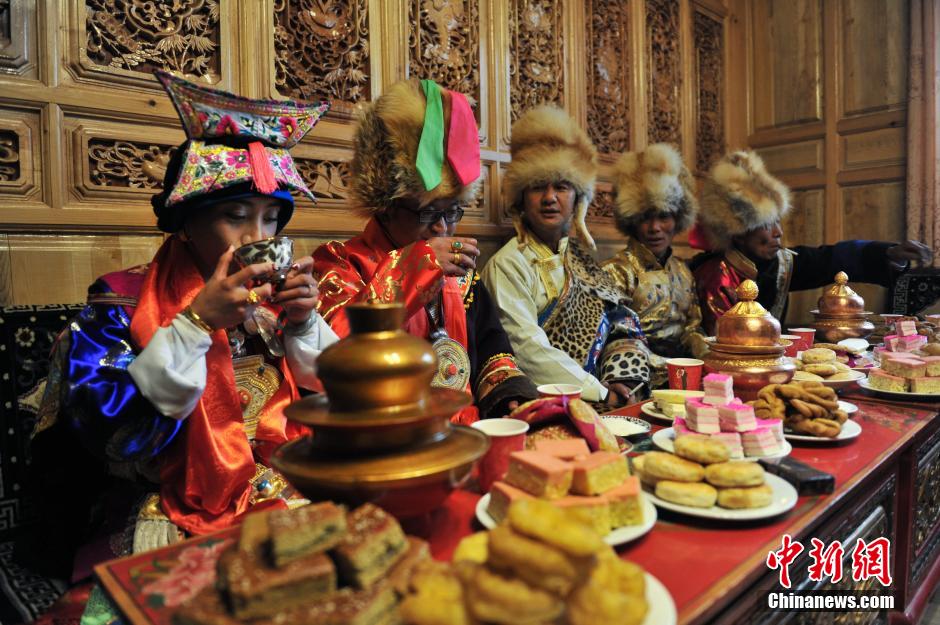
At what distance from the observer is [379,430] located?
32.7 inches

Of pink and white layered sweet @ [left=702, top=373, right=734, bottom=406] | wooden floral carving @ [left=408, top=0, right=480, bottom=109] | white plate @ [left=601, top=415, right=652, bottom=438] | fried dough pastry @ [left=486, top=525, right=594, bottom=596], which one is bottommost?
white plate @ [left=601, top=415, right=652, bottom=438]

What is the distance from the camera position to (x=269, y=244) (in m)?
1.32

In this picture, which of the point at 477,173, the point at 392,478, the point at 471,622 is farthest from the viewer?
the point at 477,173

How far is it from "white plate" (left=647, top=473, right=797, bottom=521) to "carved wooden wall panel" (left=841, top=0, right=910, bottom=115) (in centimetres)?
472

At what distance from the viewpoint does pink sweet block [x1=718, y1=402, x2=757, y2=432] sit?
126 cm

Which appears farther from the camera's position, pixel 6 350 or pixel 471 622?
pixel 6 350

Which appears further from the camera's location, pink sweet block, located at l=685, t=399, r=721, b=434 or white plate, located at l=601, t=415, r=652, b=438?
white plate, located at l=601, t=415, r=652, b=438

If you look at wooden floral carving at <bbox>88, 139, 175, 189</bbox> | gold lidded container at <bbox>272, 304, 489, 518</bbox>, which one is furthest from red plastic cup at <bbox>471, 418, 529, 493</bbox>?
wooden floral carving at <bbox>88, 139, 175, 189</bbox>

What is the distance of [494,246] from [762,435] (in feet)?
7.47

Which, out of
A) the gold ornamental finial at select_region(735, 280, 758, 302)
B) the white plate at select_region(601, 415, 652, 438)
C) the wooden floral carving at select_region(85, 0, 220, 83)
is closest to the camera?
the white plate at select_region(601, 415, 652, 438)

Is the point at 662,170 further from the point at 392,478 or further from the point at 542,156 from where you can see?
the point at 392,478

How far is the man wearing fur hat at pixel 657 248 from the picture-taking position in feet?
11.5

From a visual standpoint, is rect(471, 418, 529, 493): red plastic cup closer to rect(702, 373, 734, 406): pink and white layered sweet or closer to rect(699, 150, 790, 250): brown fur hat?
rect(702, 373, 734, 406): pink and white layered sweet

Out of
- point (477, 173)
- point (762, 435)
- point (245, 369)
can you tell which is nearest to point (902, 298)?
point (477, 173)
